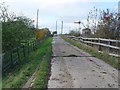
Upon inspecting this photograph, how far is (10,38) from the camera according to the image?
770 inches

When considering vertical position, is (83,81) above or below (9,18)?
below

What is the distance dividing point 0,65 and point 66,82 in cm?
502

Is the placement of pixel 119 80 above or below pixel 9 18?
below

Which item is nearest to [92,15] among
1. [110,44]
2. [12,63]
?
[110,44]

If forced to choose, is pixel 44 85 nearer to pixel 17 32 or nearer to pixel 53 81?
pixel 53 81

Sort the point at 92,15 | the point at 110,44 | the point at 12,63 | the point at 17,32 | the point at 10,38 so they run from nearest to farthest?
the point at 12,63 < the point at 110,44 < the point at 10,38 < the point at 17,32 < the point at 92,15

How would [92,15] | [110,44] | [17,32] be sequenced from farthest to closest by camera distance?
[92,15] → [17,32] → [110,44]

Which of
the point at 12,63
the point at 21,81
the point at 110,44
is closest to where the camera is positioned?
the point at 21,81

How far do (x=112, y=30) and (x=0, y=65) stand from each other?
30.7ft

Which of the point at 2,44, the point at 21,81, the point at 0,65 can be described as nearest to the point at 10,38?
the point at 2,44

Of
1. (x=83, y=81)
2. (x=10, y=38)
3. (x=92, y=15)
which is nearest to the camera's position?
(x=83, y=81)

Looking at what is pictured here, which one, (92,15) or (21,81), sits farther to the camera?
(92,15)

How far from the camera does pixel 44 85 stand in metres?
9.04

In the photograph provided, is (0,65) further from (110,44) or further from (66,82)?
(110,44)
